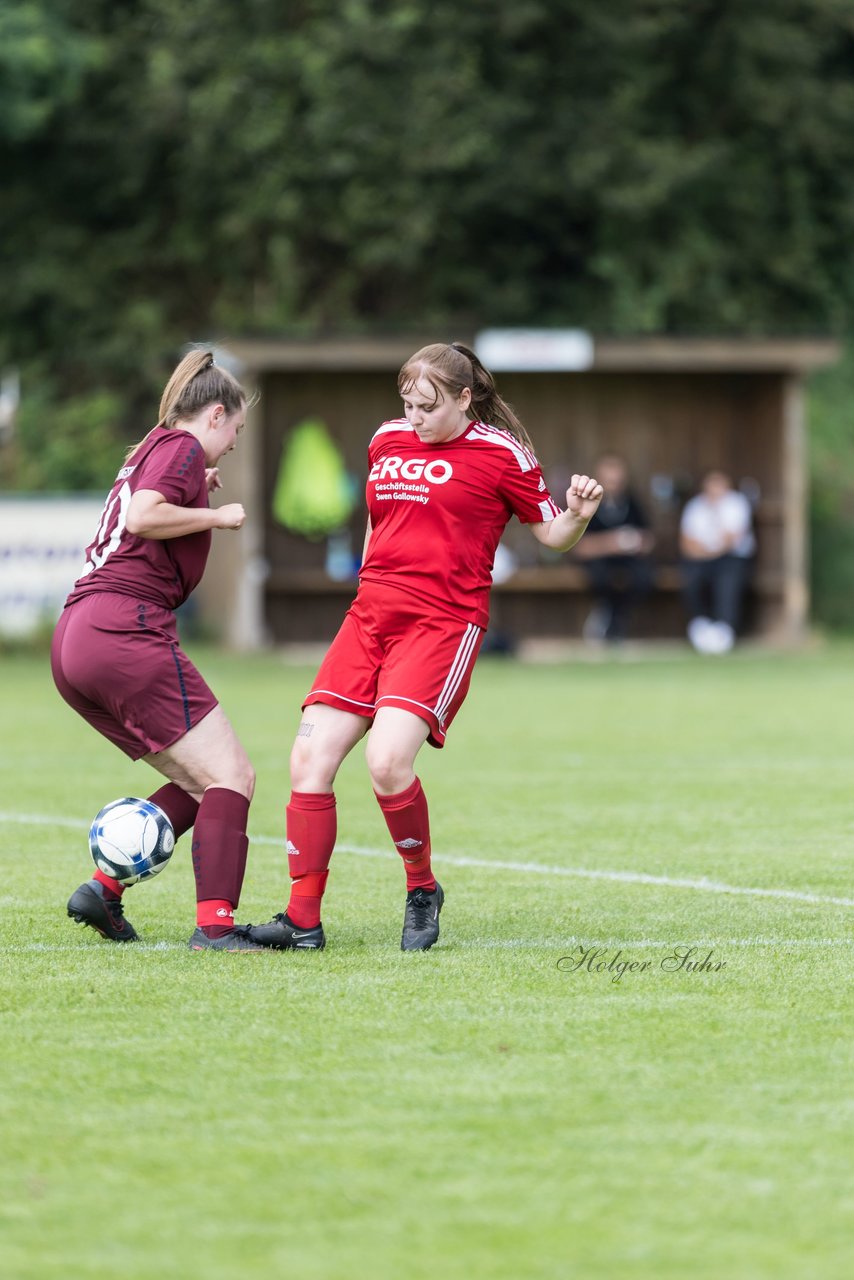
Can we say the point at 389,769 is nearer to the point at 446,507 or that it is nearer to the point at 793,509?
the point at 446,507

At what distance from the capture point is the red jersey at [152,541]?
20.4 feet

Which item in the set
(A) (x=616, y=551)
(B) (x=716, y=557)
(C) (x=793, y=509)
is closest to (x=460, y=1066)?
(A) (x=616, y=551)

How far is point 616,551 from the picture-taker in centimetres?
2375

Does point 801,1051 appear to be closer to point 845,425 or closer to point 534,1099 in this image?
point 534,1099

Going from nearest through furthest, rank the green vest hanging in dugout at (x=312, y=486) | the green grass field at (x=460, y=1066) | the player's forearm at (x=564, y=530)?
the green grass field at (x=460, y=1066) < the player's forearm at (x=564, y=530) < the green vest hanging in dugout at (x=312, y=486)

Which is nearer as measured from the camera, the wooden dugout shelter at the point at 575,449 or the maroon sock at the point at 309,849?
the maroon sock at the point at 309,849

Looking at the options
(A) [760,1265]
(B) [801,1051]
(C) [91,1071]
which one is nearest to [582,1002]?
(B) [801,1051]

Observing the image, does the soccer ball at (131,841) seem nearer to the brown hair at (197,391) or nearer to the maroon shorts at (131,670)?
the maroon shorts at (131,670)

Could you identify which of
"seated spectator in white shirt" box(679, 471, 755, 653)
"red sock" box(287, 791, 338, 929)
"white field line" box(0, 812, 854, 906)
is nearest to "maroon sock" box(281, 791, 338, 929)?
"red sock" box(287, 791, 338, 929)

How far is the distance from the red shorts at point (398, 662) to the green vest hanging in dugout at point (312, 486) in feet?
58.2

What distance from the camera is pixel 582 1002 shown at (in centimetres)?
535

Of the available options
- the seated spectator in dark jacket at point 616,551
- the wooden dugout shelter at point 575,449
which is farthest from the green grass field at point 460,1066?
the wooden dugout shelter at point 575,449

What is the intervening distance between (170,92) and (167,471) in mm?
25649

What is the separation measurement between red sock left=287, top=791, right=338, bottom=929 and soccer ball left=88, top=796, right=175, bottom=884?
0.41m
